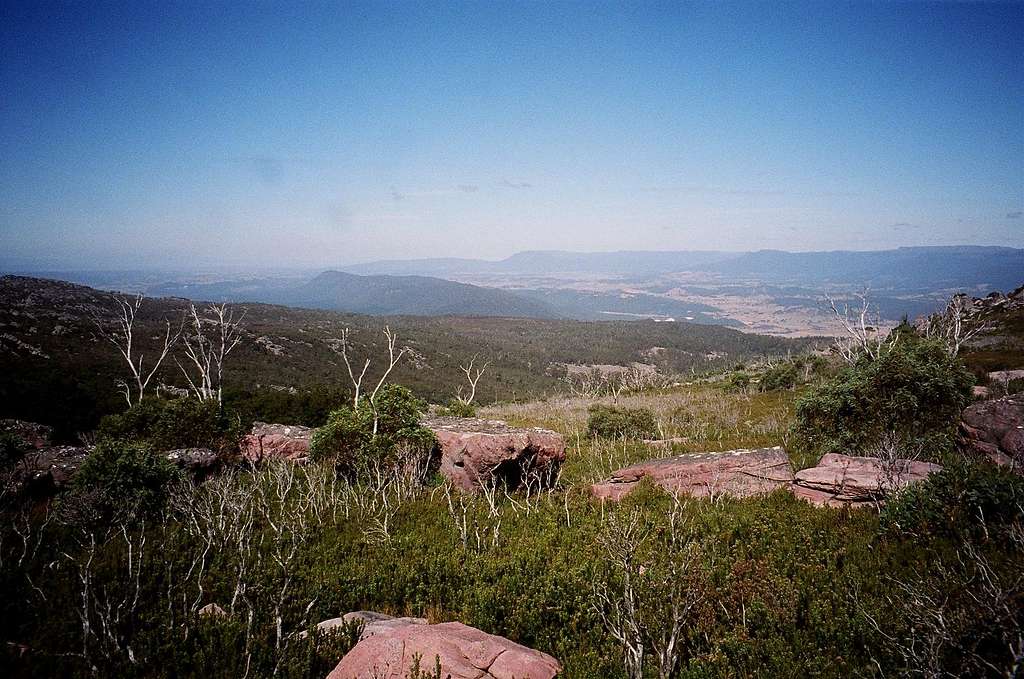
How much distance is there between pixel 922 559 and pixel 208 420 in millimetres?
16463

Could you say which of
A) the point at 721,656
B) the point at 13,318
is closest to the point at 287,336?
the point at 13,318

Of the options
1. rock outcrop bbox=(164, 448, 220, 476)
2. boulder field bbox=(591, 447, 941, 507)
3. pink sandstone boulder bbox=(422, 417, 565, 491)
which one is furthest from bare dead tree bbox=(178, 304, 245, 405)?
boulder field bbox=(591, 447, 941, 507)

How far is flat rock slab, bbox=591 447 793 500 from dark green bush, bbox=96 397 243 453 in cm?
1113

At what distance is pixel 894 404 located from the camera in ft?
38.4

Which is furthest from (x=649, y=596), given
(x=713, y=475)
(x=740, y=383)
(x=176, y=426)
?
(x=740, y=383)

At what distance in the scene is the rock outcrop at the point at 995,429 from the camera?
9180 millimetres

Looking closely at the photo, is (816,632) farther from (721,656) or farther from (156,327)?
(156,327)

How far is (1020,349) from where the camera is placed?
33.7 meters

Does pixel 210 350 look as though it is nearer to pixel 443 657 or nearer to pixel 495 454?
pixel 495 454

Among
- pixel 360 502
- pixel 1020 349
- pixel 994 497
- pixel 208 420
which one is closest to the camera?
pixel 994 497

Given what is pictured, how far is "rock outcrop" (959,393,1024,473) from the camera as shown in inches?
361

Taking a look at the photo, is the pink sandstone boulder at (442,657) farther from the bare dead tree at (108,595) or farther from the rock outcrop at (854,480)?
the rock outcrop at (854,480)

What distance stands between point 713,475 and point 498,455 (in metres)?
5.03

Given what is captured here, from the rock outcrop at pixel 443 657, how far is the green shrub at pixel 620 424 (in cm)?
1355
